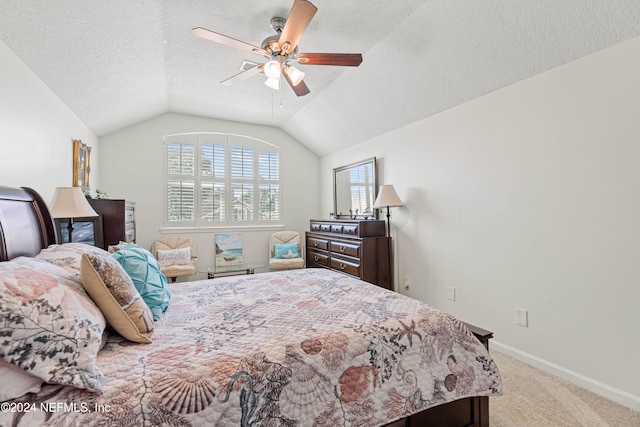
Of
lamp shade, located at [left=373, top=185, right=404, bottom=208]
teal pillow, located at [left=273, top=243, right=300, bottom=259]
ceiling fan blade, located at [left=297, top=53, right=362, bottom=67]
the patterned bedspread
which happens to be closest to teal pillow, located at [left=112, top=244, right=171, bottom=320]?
the patterned bedspread

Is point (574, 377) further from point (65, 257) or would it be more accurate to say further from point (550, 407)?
point (65, 257)

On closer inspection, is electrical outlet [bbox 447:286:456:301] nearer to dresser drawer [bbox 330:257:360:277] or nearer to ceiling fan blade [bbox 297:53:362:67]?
dresser drawer [bbox 330:257:360:277]

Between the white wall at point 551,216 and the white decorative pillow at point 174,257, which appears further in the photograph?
the white decorative pillow at point 174,257

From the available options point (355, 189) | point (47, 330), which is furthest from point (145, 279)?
point (355, 189)

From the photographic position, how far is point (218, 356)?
104 centimetres

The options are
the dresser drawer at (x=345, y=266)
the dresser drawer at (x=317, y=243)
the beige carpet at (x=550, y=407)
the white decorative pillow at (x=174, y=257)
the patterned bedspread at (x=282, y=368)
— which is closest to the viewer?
the patterned bedspread at (x=282, y=368)

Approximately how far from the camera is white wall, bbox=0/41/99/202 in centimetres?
188

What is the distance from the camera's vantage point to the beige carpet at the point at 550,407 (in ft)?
5.44

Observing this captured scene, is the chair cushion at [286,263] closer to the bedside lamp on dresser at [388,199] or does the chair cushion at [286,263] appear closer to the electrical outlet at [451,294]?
the bedside lamp on dresser at [388,199]

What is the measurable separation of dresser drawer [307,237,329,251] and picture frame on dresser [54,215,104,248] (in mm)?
2615

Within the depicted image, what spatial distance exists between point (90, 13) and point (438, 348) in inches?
111

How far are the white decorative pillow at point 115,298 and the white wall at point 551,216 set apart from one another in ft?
8.54

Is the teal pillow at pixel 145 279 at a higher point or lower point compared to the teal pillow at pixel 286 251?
higher

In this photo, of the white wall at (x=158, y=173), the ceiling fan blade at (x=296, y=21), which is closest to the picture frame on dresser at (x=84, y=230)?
the white wall at (x=158, y=173)
